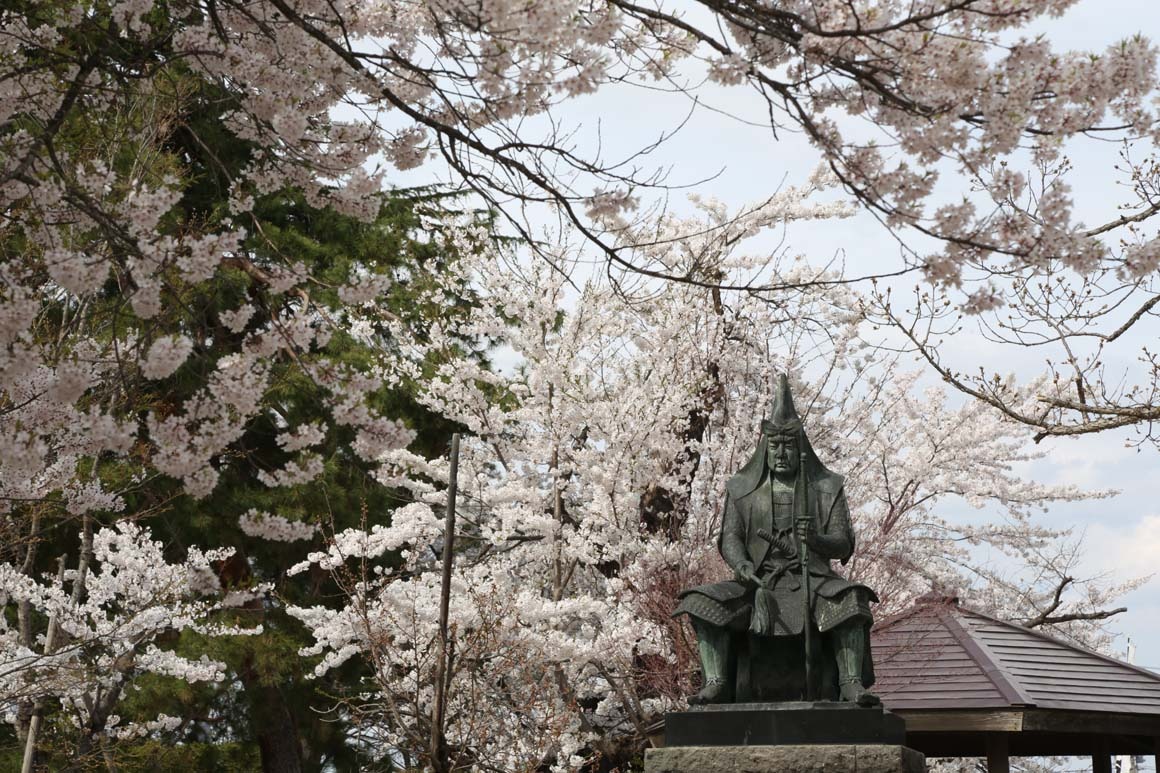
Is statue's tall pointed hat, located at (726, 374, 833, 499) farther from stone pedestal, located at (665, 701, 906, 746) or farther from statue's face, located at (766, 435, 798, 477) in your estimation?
stone pedestal, located at (665, 701, 906, 746)

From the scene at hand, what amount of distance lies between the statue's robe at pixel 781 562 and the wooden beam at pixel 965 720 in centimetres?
221

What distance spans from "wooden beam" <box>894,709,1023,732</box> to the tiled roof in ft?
0.18

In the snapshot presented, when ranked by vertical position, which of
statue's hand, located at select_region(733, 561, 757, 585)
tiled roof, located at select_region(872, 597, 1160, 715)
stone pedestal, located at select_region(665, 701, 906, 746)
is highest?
statue's hand, located at select_region(733, 561, 757, 585)

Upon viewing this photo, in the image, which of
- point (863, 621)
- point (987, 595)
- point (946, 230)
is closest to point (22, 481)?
point (863, 621)

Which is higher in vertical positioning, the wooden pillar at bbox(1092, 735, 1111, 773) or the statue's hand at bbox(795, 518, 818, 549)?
the statue's hand at bbox(795, 518, 818, 549)

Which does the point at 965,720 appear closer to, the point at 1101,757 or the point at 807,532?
the point at 1101,757

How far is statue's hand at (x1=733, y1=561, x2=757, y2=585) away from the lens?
23.8 feet

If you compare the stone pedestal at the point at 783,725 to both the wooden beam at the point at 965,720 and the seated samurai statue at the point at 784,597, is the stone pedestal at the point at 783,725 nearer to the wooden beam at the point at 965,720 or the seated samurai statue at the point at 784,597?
the seated samurai statue at the point at 784,597

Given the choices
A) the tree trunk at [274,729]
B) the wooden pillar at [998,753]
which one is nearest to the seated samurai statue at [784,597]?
the wooden pillar at [998,753]

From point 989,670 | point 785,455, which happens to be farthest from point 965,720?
point 785,455

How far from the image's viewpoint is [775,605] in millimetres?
7215

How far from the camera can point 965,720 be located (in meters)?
9.22

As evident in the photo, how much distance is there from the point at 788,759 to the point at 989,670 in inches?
142

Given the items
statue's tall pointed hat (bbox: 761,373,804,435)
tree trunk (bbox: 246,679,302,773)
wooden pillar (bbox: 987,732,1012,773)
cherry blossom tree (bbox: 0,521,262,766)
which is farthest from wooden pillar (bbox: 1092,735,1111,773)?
tree trunk (bbox: 246,679,302,773)
